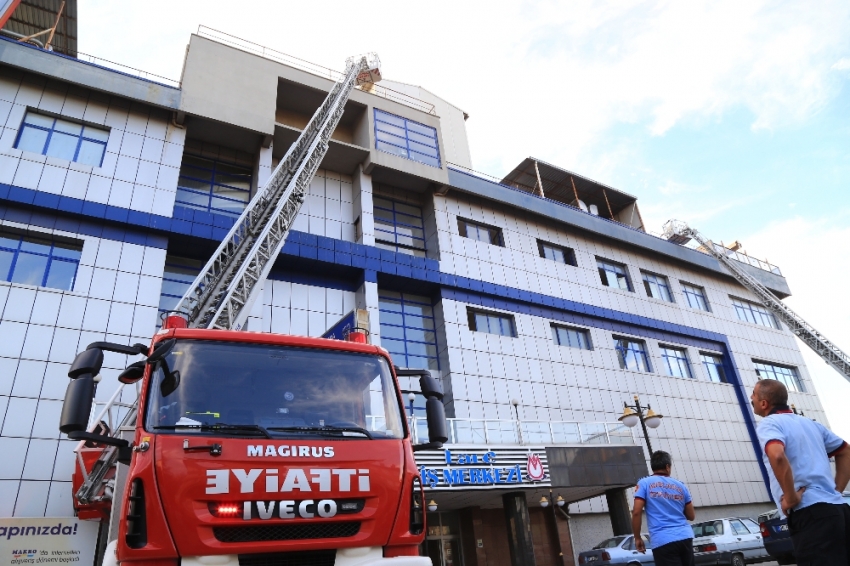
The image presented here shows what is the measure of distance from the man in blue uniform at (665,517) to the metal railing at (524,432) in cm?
877

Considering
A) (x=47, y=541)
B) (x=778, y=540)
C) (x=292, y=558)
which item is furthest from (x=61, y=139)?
(x=778, y=540)

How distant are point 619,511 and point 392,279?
12531 millimetres

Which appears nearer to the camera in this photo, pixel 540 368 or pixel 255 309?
pixel 255 309

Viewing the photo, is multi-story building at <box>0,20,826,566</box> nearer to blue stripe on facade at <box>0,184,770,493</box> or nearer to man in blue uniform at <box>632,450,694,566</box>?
blue stripe on facade at <box>0,184,770,493</box>

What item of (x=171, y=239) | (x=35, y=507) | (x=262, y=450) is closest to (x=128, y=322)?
(x=171, y=239)

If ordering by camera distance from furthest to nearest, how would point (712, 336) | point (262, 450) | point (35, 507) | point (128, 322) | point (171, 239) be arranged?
1. point (712, 336)
2. point (171, 239)
3. point (128, 322)
4. point (35, 507)
5. point (262, 450)

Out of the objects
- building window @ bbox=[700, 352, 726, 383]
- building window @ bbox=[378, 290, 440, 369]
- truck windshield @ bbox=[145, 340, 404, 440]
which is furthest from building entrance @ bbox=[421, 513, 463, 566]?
building window @ bbox=[700, 352, 726, 383]

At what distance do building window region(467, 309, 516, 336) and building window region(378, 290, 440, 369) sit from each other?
1.87 metres

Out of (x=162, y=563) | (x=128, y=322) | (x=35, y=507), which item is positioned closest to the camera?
(x=162, y=563)

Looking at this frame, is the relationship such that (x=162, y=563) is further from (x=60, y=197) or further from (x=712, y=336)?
(x=712, y=336)

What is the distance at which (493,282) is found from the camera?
2591 cm

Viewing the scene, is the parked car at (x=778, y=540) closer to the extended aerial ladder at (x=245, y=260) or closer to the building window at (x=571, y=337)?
the extended aerial ladder at (x=245, y=260)

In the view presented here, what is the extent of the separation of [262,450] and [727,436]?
31546mm

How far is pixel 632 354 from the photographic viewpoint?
95.8 feet
